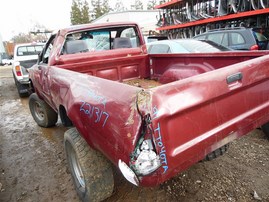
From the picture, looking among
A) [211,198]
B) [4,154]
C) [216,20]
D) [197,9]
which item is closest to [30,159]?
[4,154]

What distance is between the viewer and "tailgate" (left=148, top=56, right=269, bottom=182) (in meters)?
1.48

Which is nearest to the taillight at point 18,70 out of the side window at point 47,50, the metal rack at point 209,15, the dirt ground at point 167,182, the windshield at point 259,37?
the side window at point 47,50

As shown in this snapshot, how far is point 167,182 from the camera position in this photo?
274cm

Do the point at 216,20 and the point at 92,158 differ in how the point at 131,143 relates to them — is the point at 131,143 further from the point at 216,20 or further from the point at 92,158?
the point at 216,20

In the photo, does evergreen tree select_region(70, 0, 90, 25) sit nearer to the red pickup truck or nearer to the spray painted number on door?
the red pickup truck

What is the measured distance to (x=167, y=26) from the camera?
18.1 m

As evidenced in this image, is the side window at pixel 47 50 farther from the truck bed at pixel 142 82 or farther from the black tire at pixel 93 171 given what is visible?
→ the black tire at pixel 93 171

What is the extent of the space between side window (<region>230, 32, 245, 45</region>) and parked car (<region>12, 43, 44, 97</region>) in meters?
6.30

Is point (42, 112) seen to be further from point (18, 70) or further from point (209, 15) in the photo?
point (209, 15)

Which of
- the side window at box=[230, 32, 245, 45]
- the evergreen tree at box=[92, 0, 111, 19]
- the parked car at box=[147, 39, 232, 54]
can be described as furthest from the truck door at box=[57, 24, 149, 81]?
the evergreen tree at box=[92, 0, 111, 19]

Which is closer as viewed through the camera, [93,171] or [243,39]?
[93,171]

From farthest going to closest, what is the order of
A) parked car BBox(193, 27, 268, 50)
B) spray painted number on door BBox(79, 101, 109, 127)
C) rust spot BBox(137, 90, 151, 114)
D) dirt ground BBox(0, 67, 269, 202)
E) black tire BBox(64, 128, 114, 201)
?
parked car BBox(193, 27, 268, 50), dirt ground BBox(0, 67, 269, 202), black tire BBox(64, 128, 114, 201), spray painted number on door BBox(79, 101, 109, 127), rust spot BBox(137, 90, 151, 114)

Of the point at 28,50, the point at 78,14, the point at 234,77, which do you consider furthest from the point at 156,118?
the point at 78,14

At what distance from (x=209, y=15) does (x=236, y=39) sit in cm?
757
